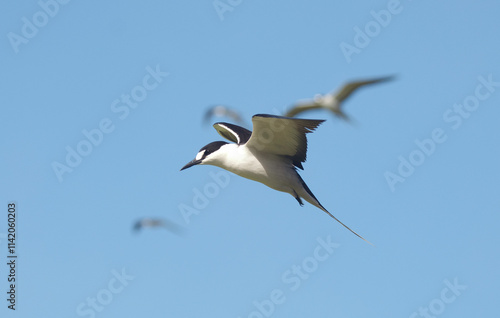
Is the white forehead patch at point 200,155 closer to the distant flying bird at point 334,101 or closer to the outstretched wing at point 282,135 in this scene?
the outstretched wing at point 282,135

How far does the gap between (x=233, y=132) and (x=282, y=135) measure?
4.84 feet

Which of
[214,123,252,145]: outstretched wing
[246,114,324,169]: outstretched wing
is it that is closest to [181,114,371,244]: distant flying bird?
[246,114,324,169]: outstretched wing

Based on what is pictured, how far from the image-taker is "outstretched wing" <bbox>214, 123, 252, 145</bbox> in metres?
11.8

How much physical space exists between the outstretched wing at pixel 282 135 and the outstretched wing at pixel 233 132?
0.67m

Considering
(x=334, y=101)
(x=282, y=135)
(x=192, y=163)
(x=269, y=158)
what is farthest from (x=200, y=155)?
(x=334, y=101)

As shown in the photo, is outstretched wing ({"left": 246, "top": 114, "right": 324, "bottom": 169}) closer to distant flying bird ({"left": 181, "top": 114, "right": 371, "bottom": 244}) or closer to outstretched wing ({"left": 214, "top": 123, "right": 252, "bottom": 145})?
distant flying bird ({"left": 181, "top": 114, "right": 371, "bottom": 244})

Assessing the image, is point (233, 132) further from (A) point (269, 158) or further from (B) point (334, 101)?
(B) point (334, 101)

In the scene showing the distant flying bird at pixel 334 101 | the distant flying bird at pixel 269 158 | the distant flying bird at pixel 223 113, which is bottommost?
the distant flying bird at pixel 269 158

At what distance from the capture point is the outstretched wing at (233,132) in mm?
11781

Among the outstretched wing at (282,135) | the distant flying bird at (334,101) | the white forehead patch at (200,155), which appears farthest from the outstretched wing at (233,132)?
the distant flying bird at (334,101)

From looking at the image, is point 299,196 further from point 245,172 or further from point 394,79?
point 394,79

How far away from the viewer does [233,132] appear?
12.0 meters

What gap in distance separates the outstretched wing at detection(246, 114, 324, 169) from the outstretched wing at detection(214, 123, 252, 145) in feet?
2.18

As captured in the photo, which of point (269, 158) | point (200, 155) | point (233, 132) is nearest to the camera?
point (269, 158)
